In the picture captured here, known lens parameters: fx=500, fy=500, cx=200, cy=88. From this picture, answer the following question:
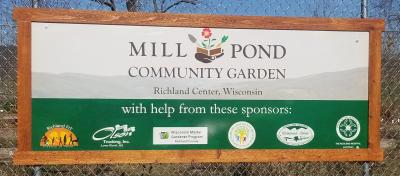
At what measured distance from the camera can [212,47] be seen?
184 inches

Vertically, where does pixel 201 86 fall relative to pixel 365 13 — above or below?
below

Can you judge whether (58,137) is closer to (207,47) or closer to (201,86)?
(201,86)

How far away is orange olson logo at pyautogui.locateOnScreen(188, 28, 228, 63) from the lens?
468cm

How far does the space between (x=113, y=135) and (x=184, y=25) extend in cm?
122

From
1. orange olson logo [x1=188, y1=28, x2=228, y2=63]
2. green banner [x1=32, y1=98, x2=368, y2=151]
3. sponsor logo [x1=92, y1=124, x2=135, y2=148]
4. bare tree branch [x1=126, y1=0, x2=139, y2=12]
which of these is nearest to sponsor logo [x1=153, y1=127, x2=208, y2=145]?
green banner [x1=32, y1=98, x2=368, y2=151]

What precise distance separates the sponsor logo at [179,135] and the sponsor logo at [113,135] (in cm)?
25

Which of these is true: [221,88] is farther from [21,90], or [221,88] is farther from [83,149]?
[21,90]

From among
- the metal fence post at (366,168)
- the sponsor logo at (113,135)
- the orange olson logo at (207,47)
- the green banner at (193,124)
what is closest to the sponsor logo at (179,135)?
the green banner at (193,124)

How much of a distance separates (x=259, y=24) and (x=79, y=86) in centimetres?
177

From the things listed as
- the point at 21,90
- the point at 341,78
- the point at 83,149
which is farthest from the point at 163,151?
the point at 341,78

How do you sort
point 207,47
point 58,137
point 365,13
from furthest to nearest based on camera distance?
point 365,13
point 207,47
point 58,137

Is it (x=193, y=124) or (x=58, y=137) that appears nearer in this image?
(x=58, y=137)

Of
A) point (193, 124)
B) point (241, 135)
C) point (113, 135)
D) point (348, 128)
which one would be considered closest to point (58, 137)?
point (113, 135)

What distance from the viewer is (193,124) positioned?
4691 millimetres
